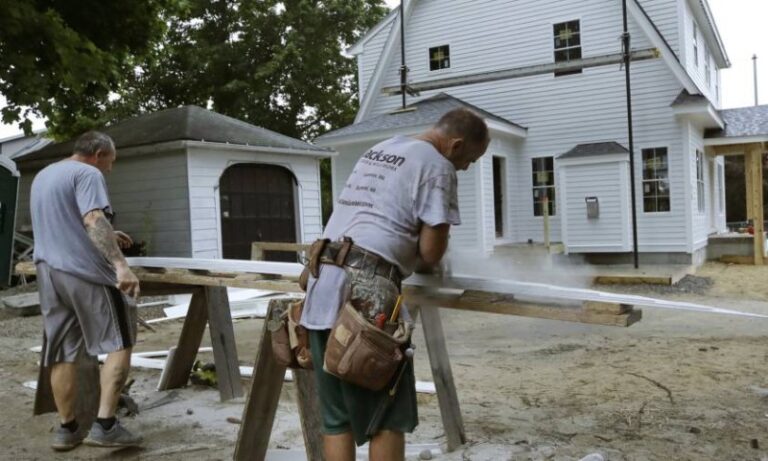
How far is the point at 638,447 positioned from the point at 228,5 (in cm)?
2734

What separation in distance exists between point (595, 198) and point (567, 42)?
3821mm

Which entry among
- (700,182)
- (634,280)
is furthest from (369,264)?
(700,182)

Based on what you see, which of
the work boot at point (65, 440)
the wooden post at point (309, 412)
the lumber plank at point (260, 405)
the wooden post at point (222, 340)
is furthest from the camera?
the wooden post at point (222, 340)

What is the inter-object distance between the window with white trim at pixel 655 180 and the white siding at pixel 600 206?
2.00 ft

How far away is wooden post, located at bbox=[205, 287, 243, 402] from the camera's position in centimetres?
485

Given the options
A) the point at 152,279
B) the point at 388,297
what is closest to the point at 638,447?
the point at 388,297

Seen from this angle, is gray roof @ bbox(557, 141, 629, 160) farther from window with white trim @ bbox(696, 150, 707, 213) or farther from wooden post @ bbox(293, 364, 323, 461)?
wooden post @ bbox(293, 364, 323, 461)

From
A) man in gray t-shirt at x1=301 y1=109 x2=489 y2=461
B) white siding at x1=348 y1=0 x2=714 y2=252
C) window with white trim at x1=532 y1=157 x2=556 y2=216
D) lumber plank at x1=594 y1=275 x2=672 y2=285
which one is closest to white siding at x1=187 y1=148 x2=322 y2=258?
white siding at x1=348 y1=0 x2=714 y2=252

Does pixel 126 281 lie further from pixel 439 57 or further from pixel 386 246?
pixel 439 57

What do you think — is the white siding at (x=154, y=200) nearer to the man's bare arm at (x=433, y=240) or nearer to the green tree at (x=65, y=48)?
the green tree at (x=65, y=48)

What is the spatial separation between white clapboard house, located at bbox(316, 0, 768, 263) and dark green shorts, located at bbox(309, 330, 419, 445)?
1212 cm

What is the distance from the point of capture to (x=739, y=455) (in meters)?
3.53

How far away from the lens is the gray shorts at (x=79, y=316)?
3.81 meters

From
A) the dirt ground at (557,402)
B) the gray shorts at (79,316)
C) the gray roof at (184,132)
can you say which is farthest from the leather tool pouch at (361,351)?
the gray roof at (184,132)
